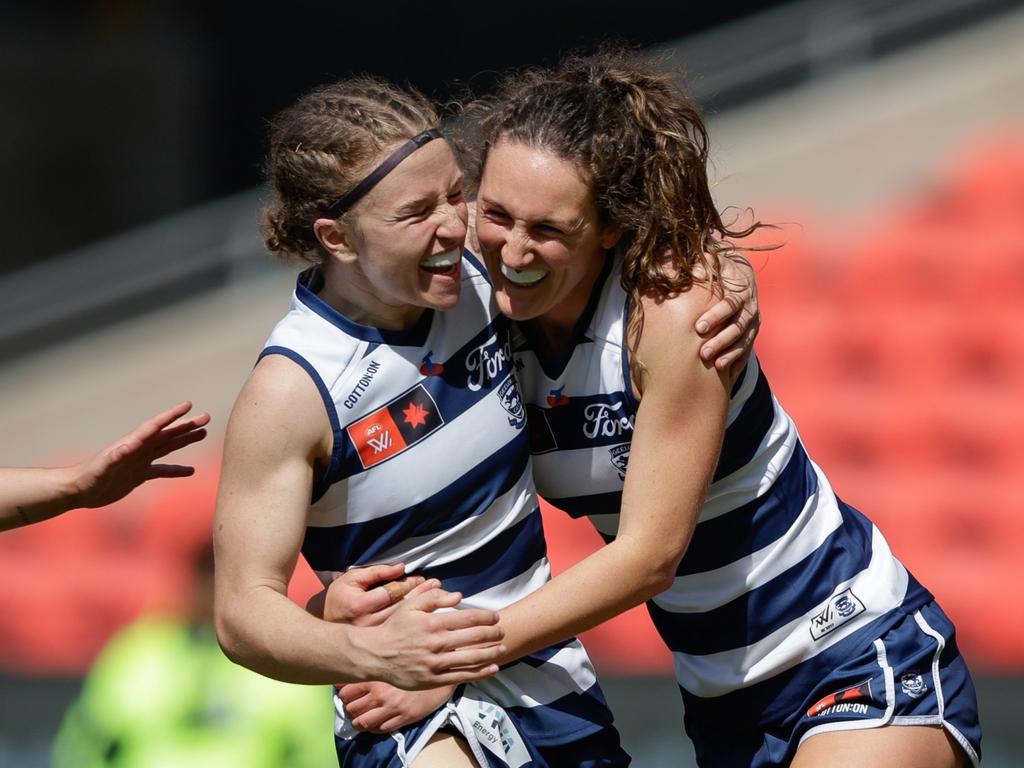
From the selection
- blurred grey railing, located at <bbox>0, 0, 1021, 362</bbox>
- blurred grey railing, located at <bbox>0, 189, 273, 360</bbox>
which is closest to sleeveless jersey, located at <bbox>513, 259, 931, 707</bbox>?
blurred grey railing, located at <bbox>0, 0, 1021, 362</bbox>

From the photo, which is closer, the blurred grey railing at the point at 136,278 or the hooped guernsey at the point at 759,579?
the hooped guernsey at the point at 759,579

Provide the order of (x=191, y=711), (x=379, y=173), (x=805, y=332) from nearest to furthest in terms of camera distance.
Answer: (x=379, y=173), (x=191, y=711), (x=805, y=332)

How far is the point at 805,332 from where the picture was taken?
236 inches

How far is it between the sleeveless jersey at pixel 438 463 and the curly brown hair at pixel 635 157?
293 millimetres

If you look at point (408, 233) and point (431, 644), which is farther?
point (408, 233)

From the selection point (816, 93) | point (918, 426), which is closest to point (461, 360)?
point (918, 426)

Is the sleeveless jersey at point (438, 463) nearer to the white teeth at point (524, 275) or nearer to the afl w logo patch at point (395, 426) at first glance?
the afl w logo patch at point (395, 426)

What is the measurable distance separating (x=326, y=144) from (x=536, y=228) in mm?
374

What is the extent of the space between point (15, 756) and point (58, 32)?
20.9ft

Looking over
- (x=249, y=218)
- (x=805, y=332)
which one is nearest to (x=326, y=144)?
(x=805, y=332)

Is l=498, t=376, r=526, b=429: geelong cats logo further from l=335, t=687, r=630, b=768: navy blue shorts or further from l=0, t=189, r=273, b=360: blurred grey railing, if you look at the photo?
l=0, t=189, r=273, b=360: blurred grey railing

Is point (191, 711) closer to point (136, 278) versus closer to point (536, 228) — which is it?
point (536, 228)

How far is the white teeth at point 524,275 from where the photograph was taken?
225 centimetres

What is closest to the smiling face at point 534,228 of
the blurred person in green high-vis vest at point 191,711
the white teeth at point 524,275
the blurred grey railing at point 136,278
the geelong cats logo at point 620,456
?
the white teeth at point 524,275
